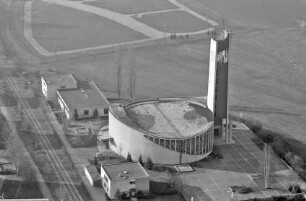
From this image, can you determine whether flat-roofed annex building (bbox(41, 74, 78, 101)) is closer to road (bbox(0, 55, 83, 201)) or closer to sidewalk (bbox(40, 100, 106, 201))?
sidewalk (bbox(40, 100, 106, 201))

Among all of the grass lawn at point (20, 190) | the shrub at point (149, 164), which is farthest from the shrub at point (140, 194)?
the grass lawn at point (20, 190)

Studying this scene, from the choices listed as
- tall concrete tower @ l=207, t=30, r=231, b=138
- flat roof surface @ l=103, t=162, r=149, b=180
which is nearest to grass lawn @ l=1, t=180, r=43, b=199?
flat roof surface @ l=103, t=162, r=149, b=180

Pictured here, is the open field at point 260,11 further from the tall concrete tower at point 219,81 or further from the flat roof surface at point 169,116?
the tall concrete tower at point 219,81

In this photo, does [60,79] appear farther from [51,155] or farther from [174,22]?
[174,22]

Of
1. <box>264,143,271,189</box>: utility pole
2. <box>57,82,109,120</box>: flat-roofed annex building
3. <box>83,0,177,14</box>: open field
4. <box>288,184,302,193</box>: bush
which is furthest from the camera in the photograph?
<box>83,0,177,14</box>: open field

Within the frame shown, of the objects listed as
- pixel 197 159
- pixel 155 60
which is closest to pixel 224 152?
pixel 197 159

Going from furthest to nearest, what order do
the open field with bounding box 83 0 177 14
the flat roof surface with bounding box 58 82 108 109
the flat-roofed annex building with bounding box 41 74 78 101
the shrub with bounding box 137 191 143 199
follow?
the open field with bounding box 83 0 177 14, the flat-roofed annex building with bounding box 41 74 78 101, the flat roof surface with bounding box 58 82 108 109, the shrub with bounding box 137 191 143 199

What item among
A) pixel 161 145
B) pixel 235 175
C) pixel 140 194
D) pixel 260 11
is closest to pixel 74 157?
pixel 161 145
